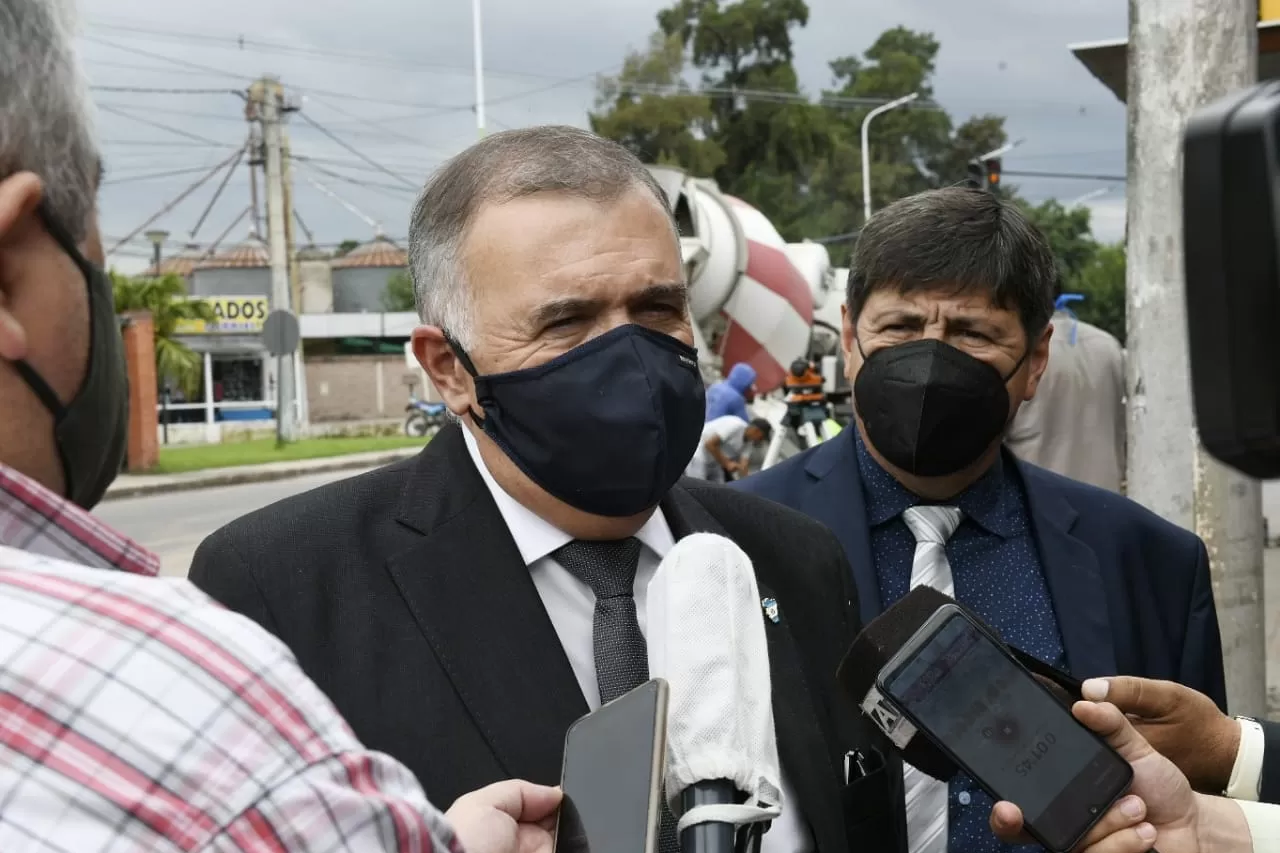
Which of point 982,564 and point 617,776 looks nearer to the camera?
point 617,776

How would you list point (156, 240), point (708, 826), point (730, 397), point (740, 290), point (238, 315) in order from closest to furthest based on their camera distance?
point (708, 826), point (730, 397), point (740, 290), point (156, 240), point (238, 315)

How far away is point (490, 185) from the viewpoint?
2129 mm

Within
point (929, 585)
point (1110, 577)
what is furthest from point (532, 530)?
point (1110, 577)

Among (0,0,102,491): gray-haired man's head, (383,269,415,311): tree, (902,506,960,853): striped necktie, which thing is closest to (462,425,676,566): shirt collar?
(902,506,960,853): striped necktie

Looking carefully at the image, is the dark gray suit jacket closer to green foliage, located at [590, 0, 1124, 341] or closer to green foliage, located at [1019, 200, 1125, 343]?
green foliage, located at [590, 0, 1124, 341]

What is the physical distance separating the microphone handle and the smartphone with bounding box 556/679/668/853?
37 mm

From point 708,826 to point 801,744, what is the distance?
86 cm

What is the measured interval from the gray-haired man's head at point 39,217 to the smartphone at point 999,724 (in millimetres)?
995

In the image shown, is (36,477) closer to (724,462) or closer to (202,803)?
(202,803)

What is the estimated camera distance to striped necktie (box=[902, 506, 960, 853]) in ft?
7.86

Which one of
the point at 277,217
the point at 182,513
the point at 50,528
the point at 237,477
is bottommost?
the point at 237,477

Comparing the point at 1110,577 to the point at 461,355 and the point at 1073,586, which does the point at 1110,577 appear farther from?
the point at 461,355

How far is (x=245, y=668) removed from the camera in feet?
3.16

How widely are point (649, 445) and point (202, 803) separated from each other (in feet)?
3.98
